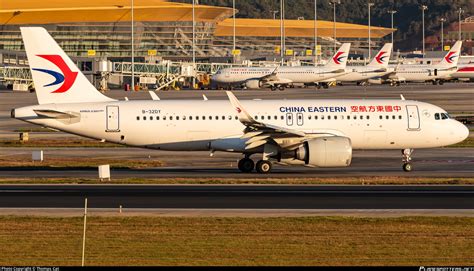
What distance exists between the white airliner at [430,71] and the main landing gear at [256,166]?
11080 centimetres

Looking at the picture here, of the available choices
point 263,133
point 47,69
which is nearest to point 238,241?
point 263,133

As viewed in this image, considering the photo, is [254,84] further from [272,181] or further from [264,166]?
[272,181]

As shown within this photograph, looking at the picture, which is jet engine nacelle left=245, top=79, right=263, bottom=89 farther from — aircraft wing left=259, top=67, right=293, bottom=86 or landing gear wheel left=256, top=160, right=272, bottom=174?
landing gear wheel left=256, top=160, right=272, bottom=174

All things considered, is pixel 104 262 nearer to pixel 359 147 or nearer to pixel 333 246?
pixel 333 246

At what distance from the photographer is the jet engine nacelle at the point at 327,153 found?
47.7m

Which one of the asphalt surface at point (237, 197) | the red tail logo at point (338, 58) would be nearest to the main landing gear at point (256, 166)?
the asphalt surface at point (237, 197)

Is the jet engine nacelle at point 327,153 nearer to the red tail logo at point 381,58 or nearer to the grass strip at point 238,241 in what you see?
the grass strip at point 238,241

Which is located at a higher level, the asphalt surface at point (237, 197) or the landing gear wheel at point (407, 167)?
the landing gear wheel at point (407, 167)

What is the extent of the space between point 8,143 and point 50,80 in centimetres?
1834

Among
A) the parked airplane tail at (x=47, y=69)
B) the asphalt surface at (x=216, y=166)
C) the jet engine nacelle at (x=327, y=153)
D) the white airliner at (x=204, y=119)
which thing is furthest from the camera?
the parked airplane tail at (x=47, y=69)

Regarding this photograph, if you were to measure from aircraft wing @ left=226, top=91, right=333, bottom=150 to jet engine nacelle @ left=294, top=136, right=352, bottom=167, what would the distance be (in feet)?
3.48

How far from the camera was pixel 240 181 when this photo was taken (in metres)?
45.0

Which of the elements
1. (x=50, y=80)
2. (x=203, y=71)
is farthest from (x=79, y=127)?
(x=203, y=71)

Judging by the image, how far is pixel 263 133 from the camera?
161 ft
